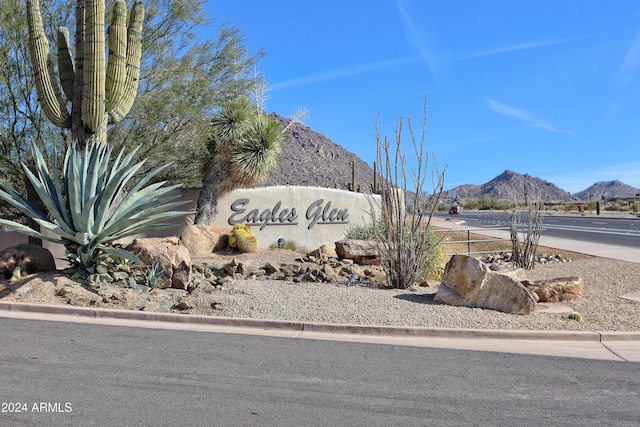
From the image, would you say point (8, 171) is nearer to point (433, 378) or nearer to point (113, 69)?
point (113, 69)

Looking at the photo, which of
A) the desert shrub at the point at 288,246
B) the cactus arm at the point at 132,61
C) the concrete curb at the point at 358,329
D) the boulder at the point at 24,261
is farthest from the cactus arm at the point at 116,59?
the desert shrub at the point at 288,246

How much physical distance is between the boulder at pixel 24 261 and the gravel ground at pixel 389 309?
3605mm

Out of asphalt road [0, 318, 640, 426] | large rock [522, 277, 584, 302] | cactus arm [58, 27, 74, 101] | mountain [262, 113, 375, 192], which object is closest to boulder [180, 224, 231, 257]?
cactus arm [58, 27, 74, 101]

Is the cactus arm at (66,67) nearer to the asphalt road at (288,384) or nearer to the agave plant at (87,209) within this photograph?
the agave plant at (87,209)

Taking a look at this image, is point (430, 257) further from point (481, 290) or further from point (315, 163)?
point (315, 163)

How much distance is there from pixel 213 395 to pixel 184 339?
8.01 feet

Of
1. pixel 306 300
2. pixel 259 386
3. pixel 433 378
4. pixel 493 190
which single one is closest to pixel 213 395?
pixel 259 386

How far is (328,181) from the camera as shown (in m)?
75.1

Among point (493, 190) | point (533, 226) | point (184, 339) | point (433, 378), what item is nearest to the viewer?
point (433, 378)

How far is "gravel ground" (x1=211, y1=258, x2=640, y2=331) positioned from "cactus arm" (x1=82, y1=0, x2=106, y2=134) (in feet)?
15.6

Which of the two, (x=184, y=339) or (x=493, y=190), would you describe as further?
(x=493, y=190)

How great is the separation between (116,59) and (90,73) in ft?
2.47

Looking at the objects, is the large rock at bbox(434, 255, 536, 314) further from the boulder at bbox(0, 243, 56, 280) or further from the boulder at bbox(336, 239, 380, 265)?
the boulder at bbox(0, 243, 56, 280)

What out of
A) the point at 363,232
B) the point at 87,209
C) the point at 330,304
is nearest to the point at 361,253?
the point at 363,232
